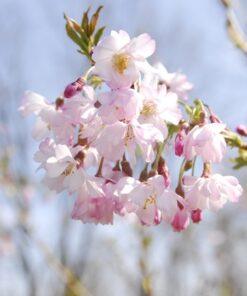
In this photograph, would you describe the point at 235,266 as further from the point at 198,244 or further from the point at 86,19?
the point at 86,19

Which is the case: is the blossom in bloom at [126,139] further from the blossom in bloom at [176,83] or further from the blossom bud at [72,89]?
the blossom in bloom at [176,83]

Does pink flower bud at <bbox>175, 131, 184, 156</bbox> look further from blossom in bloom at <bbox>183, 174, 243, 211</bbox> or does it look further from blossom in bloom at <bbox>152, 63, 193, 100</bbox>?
blossom in bloom at <bbox>152, 63, 193, 100</bbox>

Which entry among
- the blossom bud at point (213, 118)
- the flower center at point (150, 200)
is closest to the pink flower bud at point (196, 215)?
the flower center at point (150, 200)

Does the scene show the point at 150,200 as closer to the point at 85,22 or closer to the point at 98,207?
the point at 98,207

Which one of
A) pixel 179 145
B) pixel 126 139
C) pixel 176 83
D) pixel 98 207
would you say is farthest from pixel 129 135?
pixel 176 83

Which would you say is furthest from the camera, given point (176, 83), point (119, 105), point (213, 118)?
point (176, 83)

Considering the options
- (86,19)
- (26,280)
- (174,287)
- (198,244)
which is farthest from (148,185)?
(174,287)
